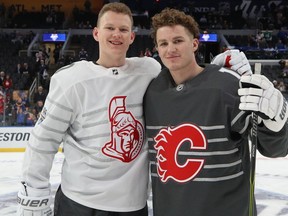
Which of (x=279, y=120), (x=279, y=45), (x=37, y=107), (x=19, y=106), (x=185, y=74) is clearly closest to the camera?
(x=279, y=120)

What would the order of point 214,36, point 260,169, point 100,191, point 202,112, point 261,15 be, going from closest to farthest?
1. point 202,112
2. point 100,191
3. point 260,169
4. point 214,36
5. point 261,15

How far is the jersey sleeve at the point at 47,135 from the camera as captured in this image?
1768 mm

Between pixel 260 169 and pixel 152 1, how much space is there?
13086mm

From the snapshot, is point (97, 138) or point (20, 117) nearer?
point (97, 138)

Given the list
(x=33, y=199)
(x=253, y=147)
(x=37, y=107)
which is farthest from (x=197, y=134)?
(x=37, y=107)

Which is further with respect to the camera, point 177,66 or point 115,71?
point 115,71

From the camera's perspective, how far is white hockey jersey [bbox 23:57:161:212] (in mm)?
1765

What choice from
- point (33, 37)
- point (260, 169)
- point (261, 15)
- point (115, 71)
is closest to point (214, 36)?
point (261, 15)

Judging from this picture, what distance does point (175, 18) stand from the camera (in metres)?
1.69

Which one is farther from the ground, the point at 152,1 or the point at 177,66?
the point at 152,1

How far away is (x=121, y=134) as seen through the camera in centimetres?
177

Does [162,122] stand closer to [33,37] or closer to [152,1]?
[33,37]

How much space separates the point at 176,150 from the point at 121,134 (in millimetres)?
228

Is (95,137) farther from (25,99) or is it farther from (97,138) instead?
(25,99)
